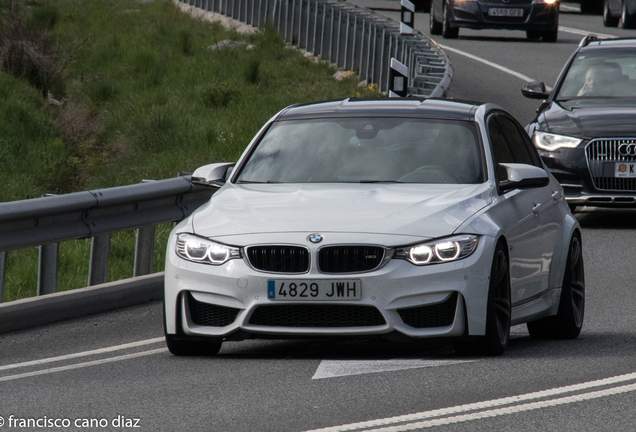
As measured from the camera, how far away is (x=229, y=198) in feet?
25.1

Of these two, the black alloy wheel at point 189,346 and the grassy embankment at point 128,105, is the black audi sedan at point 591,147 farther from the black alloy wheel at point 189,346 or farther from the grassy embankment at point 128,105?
the black alloy wheel at point 189,346

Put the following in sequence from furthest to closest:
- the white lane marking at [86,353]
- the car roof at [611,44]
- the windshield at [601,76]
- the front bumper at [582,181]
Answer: the car roof at [611,44] → the windshield at [601,76] → the front bumper at [582,181] → the white lane marking at [86,353]

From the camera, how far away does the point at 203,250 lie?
7098mm

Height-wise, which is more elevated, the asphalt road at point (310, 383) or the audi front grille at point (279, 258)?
the audi front grille at point (279, 258)

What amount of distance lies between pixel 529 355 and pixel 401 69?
1095 cm

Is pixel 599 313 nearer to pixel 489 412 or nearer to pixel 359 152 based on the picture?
pixel 359 152

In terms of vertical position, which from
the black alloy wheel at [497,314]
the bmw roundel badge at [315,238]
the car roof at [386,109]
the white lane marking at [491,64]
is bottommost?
the white lane marking at [491,64]

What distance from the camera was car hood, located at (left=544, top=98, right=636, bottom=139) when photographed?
1330 centimetres

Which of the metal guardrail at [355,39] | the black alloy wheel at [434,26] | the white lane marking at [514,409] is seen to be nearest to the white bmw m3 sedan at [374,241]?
the white lane marking at [514,409]

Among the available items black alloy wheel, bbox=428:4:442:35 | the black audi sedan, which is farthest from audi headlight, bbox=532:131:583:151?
black alloy wheel, bbox=428:4:442:35

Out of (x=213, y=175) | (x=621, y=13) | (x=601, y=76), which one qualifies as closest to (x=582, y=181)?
(x=601, y=76)

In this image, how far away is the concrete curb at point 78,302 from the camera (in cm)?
878

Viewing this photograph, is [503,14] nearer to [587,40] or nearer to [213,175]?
[587,40]

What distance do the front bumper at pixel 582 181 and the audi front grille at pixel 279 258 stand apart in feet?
22.8
